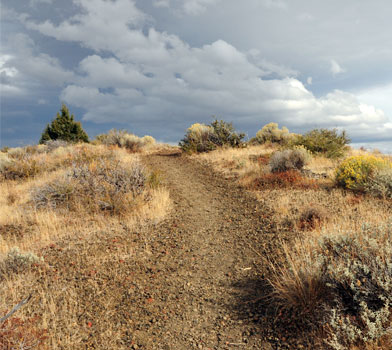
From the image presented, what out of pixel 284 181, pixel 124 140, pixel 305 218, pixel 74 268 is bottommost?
pixel 74 268

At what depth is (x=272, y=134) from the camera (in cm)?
2503

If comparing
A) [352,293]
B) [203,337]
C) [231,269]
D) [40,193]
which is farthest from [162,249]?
[40,193]

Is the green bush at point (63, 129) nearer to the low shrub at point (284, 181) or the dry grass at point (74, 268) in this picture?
the dry grass at point (74, 268)

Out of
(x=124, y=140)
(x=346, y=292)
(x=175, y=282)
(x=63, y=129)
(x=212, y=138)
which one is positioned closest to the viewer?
(x=346, y=292)

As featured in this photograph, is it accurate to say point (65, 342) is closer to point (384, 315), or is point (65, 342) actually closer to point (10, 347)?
point (10, 347)

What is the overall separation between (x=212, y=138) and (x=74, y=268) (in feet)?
52.5

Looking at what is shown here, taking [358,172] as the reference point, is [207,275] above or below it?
below

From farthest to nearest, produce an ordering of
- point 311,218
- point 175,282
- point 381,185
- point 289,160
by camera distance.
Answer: point 289,160, point 381,185, point 311,218, point 175,282

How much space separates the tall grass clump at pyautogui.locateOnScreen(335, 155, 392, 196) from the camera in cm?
848

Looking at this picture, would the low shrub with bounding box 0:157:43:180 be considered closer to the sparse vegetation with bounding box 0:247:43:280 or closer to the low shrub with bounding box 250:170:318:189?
the sparse vegetation with bounding box 0:247:43:280

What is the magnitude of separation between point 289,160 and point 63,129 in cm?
2755

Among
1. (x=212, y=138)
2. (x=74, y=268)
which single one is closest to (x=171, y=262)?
(x=74, y=268)

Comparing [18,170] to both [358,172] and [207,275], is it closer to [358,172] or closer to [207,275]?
[207,275]

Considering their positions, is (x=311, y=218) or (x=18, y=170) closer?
(x=311, y=218)
